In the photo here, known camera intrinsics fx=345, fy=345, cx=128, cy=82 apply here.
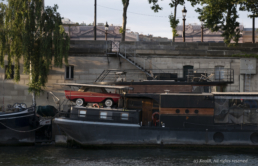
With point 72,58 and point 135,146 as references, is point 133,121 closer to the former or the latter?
point 135,146

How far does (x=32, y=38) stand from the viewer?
27672 mm

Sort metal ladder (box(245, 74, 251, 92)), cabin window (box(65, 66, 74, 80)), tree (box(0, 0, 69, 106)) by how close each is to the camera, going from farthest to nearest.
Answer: metal ladder (box(245, 74, 251, 92)), cabin window (box(65, 66, 74, 80)), tree (box(0, 0, 69, 106))

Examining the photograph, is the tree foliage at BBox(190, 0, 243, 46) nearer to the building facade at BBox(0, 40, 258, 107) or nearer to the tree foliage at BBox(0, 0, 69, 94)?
the building facade at BBox(0, 40, 258, 107)

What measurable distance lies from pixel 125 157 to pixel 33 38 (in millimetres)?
13570

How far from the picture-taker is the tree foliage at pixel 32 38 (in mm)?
27156

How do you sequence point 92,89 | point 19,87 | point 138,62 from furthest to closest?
point 138,62 → point 19,87 → point 92,89

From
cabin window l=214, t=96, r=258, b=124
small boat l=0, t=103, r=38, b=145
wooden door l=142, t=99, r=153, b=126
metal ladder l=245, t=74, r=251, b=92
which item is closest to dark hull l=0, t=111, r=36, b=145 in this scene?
small boat l=0, t=103, r=38, b=145

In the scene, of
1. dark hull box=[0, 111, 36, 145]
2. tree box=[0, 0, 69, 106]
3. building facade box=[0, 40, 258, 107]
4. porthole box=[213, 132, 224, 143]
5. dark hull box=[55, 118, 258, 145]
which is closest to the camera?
dark hull box=[55, 118, 258, 145]

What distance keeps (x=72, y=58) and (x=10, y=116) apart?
9237 millimetres

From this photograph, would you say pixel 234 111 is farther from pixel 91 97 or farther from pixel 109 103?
pixel 91 97

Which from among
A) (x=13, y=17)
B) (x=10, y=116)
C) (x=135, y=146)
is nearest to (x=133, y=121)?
(x=135, y=146)

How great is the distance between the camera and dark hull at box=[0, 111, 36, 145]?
2331 cm

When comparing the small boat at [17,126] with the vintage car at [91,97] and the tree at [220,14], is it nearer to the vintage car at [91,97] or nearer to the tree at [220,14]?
the vintage car at [91,97]

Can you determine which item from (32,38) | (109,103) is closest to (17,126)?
(109,103)
